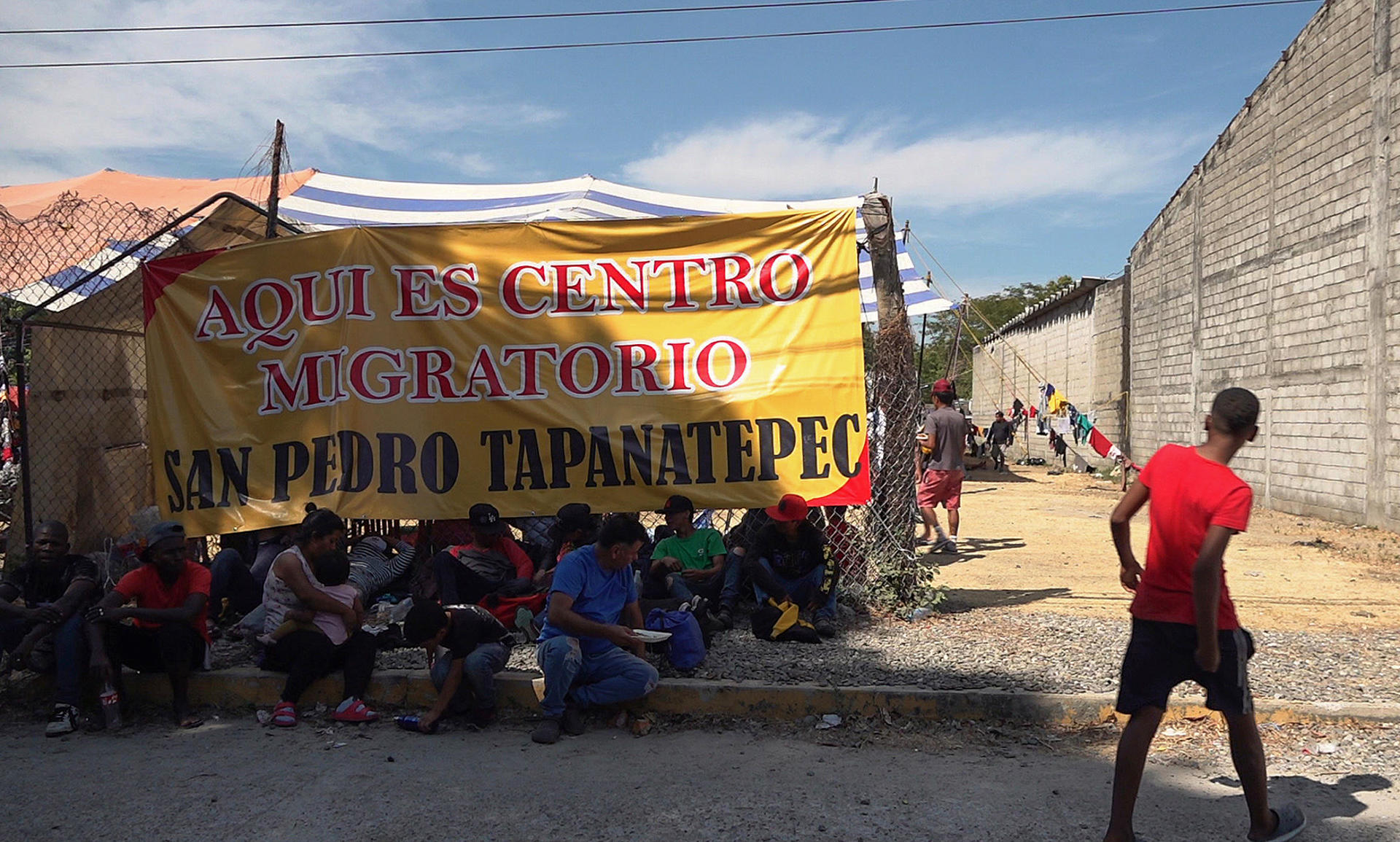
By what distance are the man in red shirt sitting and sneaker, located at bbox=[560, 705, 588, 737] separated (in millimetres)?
1885

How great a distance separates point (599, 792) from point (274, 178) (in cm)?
503

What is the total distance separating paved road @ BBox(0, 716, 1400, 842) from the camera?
11.8ft

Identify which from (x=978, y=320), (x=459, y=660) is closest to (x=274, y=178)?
(x=459, y=660)

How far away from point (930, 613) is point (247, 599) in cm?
438

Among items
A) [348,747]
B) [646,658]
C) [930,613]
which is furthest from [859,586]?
[348,747]

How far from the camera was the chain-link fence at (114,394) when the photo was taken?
641 centimetres

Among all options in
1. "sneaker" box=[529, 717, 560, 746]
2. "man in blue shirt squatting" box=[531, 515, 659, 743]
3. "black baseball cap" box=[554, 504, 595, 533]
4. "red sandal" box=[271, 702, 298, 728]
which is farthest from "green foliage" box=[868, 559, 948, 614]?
"red sandal" box=[271, 702, 298, 728]

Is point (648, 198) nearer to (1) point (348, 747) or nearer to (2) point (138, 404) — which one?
(2) point (138, 404)

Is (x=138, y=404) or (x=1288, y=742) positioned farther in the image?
(x=138, y=404)

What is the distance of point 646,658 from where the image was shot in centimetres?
522

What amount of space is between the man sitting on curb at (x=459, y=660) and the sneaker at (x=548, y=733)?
362 millimetres

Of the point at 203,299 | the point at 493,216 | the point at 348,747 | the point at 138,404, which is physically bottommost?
the point at 348,747

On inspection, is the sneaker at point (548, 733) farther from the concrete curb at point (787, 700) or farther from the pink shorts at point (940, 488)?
the pink shorts at point (940, 488)

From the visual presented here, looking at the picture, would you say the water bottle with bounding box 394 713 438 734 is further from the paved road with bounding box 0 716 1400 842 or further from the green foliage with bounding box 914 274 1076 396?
the green foliage with bounding box 914 274 1076 396
